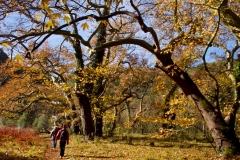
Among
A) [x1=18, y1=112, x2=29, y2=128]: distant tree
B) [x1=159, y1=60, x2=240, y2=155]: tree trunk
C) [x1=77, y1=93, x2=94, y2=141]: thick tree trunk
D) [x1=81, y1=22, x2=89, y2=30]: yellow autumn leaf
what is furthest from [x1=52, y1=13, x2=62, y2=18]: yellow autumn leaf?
[x1=18, y1=112, x2=29, y2=128]: distant tree

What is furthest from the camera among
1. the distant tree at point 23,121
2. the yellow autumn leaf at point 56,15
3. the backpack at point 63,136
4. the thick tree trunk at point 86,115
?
the distant tree at point 23,121

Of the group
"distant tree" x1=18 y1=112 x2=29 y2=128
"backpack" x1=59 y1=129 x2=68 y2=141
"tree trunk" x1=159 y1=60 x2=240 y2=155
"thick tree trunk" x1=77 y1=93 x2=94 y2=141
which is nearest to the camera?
"tree trunk" x1=159 y1=60 x2=240 y2=155

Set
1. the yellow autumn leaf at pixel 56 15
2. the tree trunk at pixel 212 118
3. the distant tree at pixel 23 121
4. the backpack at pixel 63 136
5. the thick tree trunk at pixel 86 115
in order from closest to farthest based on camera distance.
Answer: the yellow autumn leaf at pixel 56 15, the tree trunk at pixel 212 118, the backpack at pixel 63 136, the thick tree trunk at pixel 86 115, the distant tree at pixel 23 121

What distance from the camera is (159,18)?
12.4 meters

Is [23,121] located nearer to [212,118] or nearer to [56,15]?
[212,118]

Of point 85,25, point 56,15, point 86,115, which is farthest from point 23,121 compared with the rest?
point 56,15

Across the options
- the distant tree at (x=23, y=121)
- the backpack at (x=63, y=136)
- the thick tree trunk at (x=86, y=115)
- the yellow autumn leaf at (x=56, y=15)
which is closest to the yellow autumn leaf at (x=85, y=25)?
the yellow autumn leaf at (x=56, y=15)

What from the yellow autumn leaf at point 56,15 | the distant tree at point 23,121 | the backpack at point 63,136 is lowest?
the backpack at point 63,136

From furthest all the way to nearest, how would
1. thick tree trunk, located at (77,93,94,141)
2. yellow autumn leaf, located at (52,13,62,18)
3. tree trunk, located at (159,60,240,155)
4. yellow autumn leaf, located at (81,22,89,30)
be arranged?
thick tree trunk, located at (77,93,94,141), tree trunk, located at (159,60,240,155), yellow autumn leaf, located at (81,22,89,30), yellow autumn leaf, located at (52,13,62,18)

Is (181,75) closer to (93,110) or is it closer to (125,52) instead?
(93,110)

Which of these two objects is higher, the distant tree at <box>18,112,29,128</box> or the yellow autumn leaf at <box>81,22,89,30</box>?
the distant tree at <box>18,112,29,128</box>

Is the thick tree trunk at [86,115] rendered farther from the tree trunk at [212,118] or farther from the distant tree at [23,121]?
the distant tree at [23,121]

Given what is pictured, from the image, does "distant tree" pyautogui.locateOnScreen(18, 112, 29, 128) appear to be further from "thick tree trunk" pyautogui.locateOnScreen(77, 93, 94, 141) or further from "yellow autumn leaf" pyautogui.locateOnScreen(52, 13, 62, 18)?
"yellow autumn leaf" pyautogui.locateOnScreen(52, 13, 62, 18)

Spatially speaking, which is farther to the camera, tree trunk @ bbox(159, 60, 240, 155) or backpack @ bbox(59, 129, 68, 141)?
backpack @ bbox(59, 129, 68, 141)
